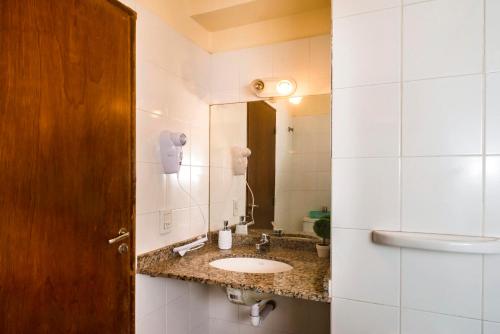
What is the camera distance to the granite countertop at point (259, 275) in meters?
1.18

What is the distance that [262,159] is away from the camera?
6.30 feet

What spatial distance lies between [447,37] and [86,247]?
1.50 metres

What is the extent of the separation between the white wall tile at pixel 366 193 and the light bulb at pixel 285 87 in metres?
0.80

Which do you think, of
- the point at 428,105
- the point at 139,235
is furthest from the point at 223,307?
the point at 428,105

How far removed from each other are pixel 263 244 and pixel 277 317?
456 mm

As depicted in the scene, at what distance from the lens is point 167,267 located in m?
1.45

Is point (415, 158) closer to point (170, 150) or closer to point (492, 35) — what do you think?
point (492, 35)

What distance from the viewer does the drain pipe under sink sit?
148 centimetres

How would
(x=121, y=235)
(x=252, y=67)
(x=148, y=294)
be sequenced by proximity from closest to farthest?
1. (x=121, y=235)
2. (x=148, y=294)
3. (x=252, y=67)

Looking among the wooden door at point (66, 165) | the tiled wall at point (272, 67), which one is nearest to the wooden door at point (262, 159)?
the tiled wall at point (272, 67)

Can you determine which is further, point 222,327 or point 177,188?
point 222,327

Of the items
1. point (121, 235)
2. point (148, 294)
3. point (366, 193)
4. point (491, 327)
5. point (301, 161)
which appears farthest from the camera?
point (301, 161)

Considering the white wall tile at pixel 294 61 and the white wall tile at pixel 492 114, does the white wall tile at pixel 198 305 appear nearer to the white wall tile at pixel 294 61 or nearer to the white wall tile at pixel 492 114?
the white wall tile at pixel 294 61

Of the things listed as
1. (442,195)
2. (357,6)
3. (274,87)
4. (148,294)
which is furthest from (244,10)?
(148,294)
